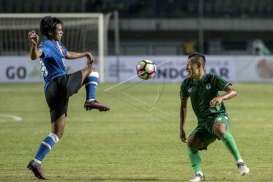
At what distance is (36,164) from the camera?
11.4 metres

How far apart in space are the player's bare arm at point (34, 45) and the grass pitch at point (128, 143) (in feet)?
5.59

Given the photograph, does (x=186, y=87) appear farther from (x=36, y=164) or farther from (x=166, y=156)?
(x=166, y=156)

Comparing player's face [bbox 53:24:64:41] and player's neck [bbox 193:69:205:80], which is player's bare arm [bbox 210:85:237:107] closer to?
player's neck [bbox 193:69:205:80]

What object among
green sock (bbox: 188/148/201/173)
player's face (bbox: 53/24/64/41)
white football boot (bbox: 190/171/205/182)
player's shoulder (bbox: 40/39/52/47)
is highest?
player's face (bbox: 53/24/64/41)

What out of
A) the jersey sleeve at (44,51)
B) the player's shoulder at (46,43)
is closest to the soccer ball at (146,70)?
the player's shoulder at (46,43)

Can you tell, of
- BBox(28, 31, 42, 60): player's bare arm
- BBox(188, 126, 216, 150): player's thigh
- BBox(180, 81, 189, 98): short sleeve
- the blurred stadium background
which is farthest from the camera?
the blurred stadium background

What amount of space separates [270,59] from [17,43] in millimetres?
13195

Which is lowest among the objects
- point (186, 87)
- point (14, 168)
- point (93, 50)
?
point (14, 168)

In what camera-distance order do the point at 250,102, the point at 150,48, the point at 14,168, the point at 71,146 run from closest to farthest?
the point at 14,168 → the point at 71,146 → the point at 250,102 → the point at 150,48

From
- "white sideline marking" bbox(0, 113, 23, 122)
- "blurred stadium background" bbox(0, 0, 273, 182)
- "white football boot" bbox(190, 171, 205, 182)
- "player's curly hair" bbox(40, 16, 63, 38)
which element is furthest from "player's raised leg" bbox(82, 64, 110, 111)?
"white sideline marking" bbox(0, 113, 23, 122)

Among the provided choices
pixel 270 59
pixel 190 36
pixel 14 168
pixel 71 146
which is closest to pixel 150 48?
pixel 190 36

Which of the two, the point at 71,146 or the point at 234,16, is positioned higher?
the point at 234,16

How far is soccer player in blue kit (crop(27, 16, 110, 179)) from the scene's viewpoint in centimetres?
1145

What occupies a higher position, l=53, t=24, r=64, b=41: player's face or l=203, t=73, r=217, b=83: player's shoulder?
l=53, t=24, r=64, b=41: player's face
